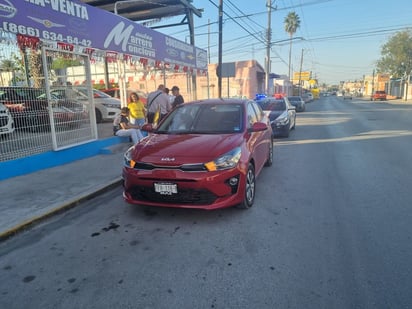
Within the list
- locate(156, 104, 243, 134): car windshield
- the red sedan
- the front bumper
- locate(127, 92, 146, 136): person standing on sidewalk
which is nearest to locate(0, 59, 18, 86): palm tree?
locate(127, 92, 146, 136): person standing on sidewalk

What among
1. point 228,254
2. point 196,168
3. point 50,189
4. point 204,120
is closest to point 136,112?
point 50,189

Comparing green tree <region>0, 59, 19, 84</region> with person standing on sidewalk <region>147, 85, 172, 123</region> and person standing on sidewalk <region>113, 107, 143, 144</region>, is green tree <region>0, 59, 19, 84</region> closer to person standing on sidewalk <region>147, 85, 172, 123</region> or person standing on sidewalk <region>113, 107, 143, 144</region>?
person standing on sidewalk <region>113, 107, 143, 144</region>

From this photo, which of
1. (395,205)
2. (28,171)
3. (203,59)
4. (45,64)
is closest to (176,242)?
(395,205)

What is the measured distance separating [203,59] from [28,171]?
11.4 meters

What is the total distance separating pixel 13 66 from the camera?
264 inches

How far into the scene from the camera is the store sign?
19.1ft

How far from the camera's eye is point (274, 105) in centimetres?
1180

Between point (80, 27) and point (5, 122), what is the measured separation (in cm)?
298

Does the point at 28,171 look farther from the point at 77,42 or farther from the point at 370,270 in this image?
the point at 370,270

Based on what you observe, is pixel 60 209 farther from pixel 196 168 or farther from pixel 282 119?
pixel 282 119

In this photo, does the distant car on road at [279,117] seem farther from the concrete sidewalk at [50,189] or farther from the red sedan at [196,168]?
the red sedan at [196,168]

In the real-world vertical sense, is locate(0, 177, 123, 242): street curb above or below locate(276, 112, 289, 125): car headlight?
below

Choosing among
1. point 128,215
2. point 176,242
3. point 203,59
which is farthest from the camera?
point 203,59

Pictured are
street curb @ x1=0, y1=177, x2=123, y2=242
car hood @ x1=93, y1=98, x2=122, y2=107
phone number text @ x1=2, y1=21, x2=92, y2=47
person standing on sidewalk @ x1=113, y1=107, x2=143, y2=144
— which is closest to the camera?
street curb @ x1=0, y1=177, x2=123, y2=242
